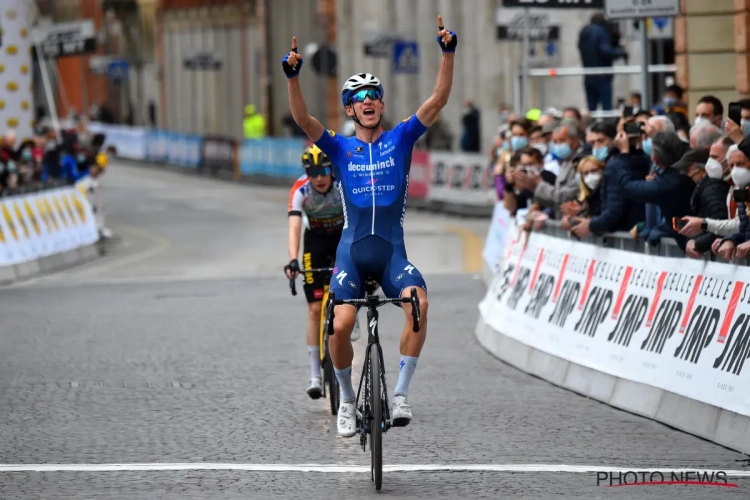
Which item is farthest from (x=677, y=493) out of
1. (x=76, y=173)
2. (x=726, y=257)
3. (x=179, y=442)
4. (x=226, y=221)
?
(x=226, y=221)

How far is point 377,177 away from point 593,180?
15.7 feet

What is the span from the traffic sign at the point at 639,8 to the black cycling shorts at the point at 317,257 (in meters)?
5.27

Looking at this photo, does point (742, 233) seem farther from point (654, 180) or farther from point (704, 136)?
point (704, 136)

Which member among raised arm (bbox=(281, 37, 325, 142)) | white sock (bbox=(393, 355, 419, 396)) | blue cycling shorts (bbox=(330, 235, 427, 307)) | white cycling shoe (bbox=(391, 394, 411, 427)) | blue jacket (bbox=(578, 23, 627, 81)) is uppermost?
blue jacket (bbox=(578, 23, 627, 81))

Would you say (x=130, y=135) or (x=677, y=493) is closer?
(x=677, y=493)

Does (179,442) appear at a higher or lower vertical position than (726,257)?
lower

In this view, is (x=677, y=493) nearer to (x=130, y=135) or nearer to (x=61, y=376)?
(x=61, y=376)

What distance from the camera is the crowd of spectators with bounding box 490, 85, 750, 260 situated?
11.2m

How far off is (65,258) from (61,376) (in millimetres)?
13755

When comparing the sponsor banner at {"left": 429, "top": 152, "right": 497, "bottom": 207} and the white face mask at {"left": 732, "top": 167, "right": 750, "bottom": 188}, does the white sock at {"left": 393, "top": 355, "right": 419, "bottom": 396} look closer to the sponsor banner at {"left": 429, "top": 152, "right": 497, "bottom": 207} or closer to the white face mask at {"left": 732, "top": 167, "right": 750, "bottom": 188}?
the white face mask at {"left": 732, "top": 167, "right": 750, "bottom": 188}

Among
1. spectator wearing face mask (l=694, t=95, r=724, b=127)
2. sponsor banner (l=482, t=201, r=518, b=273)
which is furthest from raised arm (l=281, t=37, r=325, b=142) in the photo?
sponsor banner (l=482, t=201, r=518, b=273)

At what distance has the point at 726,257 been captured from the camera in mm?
10797

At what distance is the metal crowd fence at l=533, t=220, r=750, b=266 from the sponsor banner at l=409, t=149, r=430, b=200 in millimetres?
23507

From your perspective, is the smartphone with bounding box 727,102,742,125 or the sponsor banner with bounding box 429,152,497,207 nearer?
the smartphone with bounding box 727,102,742,125
